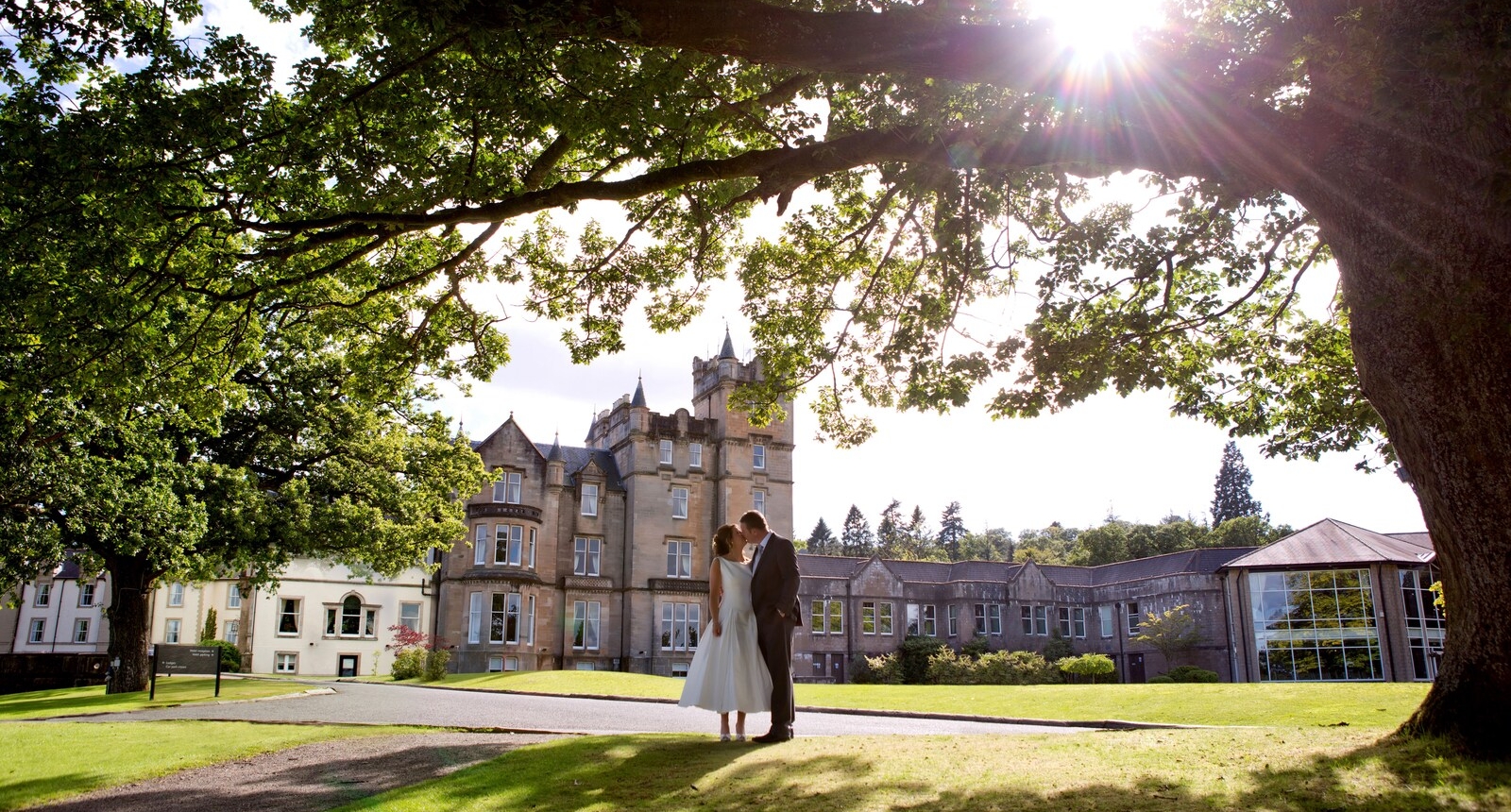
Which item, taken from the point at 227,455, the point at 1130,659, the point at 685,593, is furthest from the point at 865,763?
the point at 1130,659

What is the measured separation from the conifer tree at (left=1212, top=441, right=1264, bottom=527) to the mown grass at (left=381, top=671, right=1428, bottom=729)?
101m

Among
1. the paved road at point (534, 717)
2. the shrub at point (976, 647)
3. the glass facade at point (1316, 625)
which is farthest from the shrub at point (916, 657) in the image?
the paved road at point (534, 717)

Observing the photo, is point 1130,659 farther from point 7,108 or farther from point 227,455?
point 7,108

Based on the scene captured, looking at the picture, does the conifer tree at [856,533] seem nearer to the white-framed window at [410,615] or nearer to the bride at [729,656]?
the white-framed window at [410,615]

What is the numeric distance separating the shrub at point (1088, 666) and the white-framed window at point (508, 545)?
25.5 metres

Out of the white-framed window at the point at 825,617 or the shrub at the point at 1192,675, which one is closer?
the shrub at the point at 1192,675

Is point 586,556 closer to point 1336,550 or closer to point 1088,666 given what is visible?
point 1088,666

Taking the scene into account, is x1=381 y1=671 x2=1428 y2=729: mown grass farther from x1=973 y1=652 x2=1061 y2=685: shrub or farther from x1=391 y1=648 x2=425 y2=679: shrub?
x1=973 y1=652 x2=1061 y2=685: shrub

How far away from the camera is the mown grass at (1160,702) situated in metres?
16.2

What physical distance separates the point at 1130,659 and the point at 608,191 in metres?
53.7

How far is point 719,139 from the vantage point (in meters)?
14.3

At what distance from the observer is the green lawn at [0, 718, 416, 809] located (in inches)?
344

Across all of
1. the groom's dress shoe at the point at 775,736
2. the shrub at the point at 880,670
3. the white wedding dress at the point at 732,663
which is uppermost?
the white wedding dress at the point at 732,663

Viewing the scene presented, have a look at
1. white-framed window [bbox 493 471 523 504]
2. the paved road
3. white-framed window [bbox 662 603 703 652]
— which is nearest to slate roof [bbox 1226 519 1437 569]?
white-framed window [bbox 662 603 703 652]
